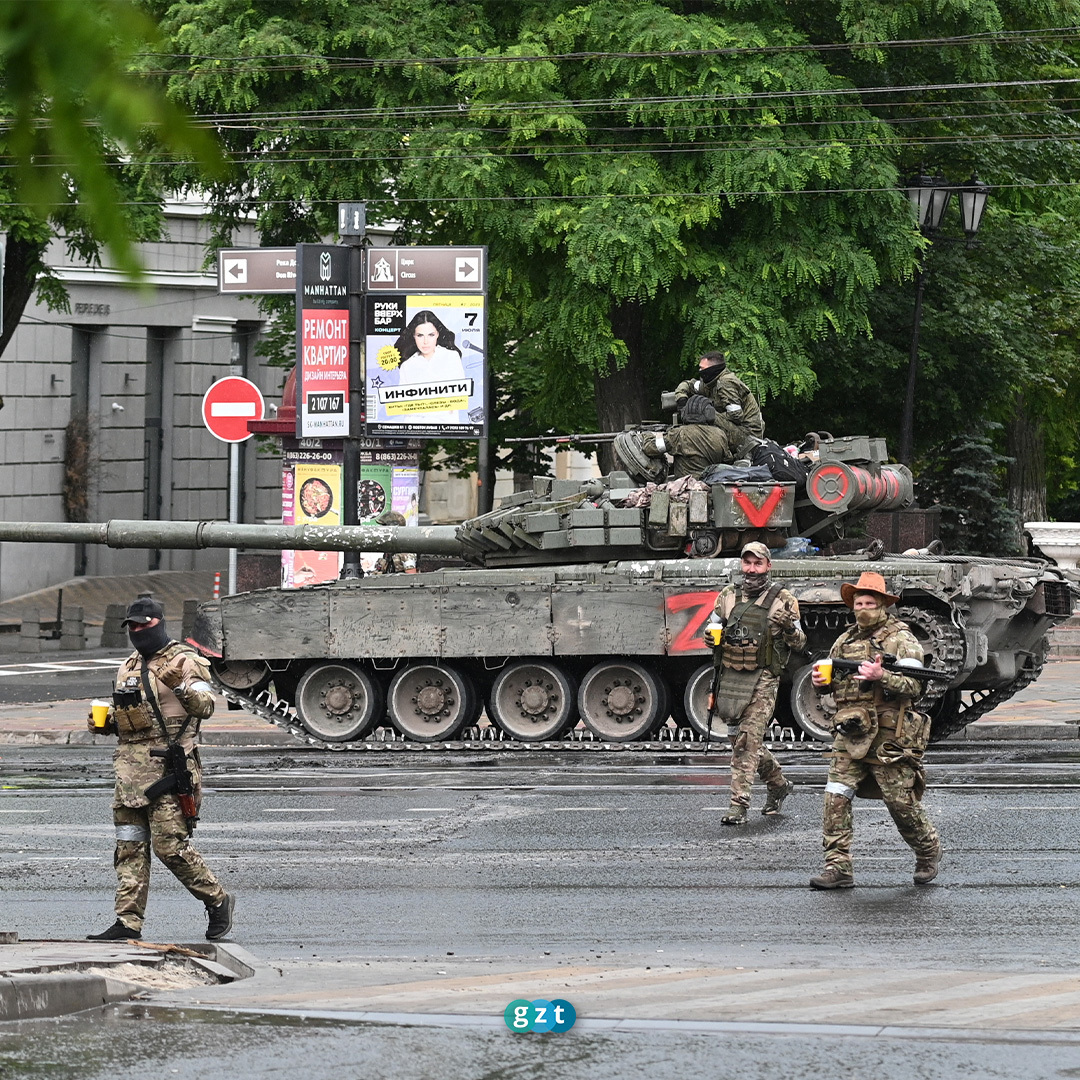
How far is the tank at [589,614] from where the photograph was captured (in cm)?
1627

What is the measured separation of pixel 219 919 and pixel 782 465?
32.2ft

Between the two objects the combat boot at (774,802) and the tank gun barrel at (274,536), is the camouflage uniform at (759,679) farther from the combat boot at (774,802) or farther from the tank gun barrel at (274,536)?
the tank gun barrel at (274,536)

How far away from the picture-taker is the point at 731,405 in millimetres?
17062

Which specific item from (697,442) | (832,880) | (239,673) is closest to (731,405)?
(697,442)

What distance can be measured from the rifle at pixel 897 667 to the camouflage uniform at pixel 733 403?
7.77 metres

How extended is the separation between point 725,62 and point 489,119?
3.00 meters

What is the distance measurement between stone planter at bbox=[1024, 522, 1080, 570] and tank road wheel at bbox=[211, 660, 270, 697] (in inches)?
543

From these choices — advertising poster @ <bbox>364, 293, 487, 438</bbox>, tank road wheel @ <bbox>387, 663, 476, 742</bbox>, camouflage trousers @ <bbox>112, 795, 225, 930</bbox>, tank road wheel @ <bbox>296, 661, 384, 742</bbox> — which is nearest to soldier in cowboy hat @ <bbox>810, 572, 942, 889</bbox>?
camouflage trousers @ <bbox>112, 795, 225, 930</bbox>

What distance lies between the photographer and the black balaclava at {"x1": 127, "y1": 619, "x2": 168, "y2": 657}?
8.17 metres

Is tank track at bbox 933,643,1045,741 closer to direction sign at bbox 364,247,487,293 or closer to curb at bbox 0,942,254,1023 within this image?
direction sign at bbox 364,247,487,293

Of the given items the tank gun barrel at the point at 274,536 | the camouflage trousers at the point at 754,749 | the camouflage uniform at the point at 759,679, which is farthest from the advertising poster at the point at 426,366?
the camouflage trousers at the point at 754,749

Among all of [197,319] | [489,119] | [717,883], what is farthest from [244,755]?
[197,319]

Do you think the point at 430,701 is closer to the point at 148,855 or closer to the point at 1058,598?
the point at 1058,598

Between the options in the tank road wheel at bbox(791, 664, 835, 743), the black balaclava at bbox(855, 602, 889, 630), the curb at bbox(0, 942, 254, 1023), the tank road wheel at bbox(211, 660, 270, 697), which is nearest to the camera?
the curb at bbox(0, 942, 254, 1023)
